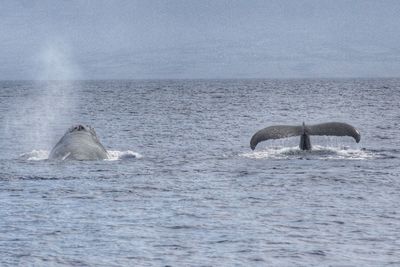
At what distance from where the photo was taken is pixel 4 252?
17.5 meters

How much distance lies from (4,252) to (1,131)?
4346 cm

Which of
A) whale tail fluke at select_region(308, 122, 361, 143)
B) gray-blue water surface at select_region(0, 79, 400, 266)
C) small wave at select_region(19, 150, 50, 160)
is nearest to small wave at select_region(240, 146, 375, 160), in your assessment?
gray-blue water surface at select_region(0, 79, 400, 266)

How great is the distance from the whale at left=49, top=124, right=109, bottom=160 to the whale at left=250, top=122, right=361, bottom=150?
6348 millimetres

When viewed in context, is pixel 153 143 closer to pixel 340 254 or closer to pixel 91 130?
pixel 91 130

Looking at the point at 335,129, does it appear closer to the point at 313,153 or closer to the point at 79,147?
the point at 313,153

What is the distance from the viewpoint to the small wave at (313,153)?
3484cm

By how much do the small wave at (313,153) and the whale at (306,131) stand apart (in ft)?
3.55

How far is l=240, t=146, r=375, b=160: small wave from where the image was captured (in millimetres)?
34844

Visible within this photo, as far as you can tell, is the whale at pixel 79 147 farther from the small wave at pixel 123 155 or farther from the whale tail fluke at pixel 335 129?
the whale tail fluke at pixel 335 129

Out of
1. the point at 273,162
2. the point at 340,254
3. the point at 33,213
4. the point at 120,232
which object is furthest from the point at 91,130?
the point at 340,254

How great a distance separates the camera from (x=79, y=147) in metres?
Result: 33.3

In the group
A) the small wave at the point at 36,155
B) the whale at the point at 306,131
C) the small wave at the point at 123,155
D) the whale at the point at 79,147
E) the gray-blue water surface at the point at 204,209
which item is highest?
the whale at the point at 306,131

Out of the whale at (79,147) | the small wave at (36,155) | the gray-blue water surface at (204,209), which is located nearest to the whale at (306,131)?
the gray-blue water surface at (204,209)

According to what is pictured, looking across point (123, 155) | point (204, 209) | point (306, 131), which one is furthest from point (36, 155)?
point (204, 209)
